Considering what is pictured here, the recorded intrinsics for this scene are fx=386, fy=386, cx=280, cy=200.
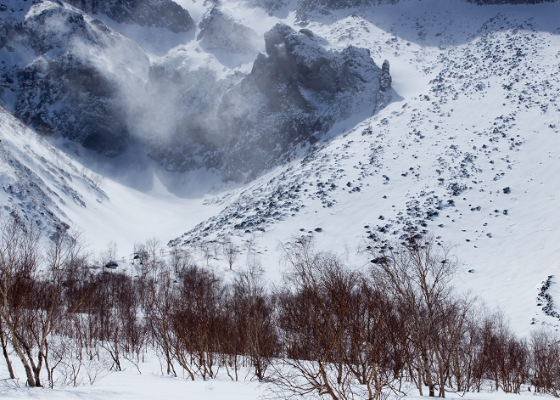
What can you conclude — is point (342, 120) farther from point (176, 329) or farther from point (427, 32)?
point (176, 329)

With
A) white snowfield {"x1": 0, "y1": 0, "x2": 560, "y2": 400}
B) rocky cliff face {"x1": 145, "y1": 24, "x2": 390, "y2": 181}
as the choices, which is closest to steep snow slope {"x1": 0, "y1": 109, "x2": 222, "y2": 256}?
white snowfield {"x1": 0, "y1": 0, "x2": 560, "y2": 400}

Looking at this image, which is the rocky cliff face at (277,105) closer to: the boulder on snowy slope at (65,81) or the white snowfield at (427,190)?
the white snowfield at (427,190)

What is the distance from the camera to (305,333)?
9633 millimetres

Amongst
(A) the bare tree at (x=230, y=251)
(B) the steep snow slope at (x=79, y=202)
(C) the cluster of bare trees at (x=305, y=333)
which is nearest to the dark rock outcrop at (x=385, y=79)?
(B) the steep snow slope at (x=79, y=202)

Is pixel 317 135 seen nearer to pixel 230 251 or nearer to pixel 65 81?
pixel 230 251

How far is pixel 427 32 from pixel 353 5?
49940mm

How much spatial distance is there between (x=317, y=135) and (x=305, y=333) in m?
121

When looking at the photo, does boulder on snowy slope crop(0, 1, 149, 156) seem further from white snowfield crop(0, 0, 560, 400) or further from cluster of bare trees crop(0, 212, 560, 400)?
cluster of bare trees crop(0, 212, 560, 400)

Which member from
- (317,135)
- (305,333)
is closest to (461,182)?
(305,333)

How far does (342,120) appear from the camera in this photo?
414 ft

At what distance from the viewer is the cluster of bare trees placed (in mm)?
10312

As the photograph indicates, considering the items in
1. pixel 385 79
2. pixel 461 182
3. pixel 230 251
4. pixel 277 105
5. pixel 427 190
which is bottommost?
pixel 230 251

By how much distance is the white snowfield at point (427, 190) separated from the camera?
4788 cm

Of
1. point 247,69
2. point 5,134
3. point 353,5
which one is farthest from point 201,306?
point 353,5
